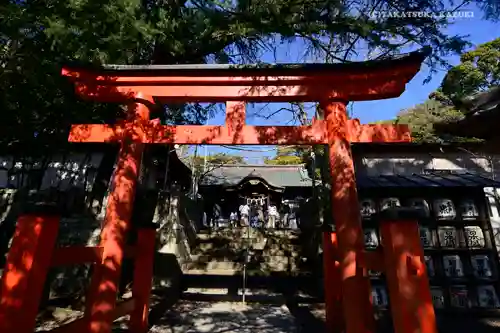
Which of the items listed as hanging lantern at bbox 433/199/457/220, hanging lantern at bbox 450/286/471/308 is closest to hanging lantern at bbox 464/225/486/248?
hanging lantern at bbox 433/199/457/220

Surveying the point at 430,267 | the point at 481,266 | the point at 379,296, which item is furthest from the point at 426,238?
the point at 379,296

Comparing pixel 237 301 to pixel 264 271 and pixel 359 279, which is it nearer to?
pixel 264 271

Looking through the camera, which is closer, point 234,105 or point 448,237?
point 234,105

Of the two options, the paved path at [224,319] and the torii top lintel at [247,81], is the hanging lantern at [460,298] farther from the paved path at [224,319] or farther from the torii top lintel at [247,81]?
the torii top lintel at [247,81]

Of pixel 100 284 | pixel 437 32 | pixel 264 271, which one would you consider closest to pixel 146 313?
pixel 100 284

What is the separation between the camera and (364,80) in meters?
4.43

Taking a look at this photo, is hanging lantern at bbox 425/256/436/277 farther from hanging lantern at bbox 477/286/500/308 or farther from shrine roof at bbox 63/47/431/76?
shrine roof at bbox 63/47/431/76

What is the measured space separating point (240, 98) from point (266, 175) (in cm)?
1963

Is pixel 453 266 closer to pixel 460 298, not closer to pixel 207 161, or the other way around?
pixel 460 298

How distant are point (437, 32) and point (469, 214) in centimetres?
445

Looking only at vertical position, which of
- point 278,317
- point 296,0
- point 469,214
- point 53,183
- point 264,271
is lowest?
point 278,317

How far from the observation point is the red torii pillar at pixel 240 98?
417 cm

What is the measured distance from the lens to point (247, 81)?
4.51 m

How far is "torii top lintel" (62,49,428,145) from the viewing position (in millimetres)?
4336
